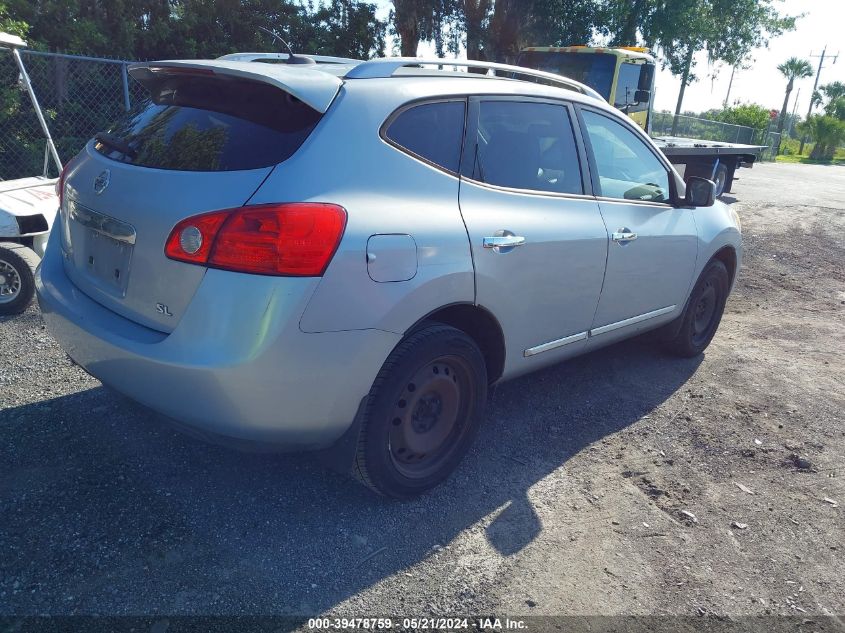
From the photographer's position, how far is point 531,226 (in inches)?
130

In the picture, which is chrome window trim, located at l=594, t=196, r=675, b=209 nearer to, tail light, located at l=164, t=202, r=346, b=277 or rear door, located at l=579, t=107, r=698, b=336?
rear door, located at l=579, t=107, r=698, b=336

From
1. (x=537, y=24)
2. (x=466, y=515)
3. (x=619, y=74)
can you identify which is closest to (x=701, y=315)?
(x=466, y=515)

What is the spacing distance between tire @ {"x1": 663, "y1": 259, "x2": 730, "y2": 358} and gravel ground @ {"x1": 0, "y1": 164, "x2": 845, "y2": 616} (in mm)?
551

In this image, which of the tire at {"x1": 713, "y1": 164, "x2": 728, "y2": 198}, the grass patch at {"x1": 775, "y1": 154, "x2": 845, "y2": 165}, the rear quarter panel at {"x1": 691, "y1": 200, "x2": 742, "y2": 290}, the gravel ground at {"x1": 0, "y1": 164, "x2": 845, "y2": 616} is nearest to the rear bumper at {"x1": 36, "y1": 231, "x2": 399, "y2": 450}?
the gravel ground at {"x1": 0, "y1": 164, "x2": 845, "y2": 616}

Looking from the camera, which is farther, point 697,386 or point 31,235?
point 31,235

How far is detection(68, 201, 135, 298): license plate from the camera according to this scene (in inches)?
107

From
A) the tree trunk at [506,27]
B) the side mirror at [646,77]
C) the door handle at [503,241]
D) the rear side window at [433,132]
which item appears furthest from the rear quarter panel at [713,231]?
the tree trunk at [506,27]

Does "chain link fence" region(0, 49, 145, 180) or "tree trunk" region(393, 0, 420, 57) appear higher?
"tree trunk" region(393, 0, 420, 57)

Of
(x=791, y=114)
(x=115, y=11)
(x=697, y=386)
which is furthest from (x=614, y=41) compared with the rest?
(x=791, y=114)

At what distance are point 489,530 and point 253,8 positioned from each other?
12.4 meters

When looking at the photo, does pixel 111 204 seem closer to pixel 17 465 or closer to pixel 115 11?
pixel 17 465

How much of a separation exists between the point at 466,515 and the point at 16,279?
397 centimetres

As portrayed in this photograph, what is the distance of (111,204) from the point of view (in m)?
2.79

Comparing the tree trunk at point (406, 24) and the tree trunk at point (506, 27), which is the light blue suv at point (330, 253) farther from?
the tree trunk at point (506, 27)
